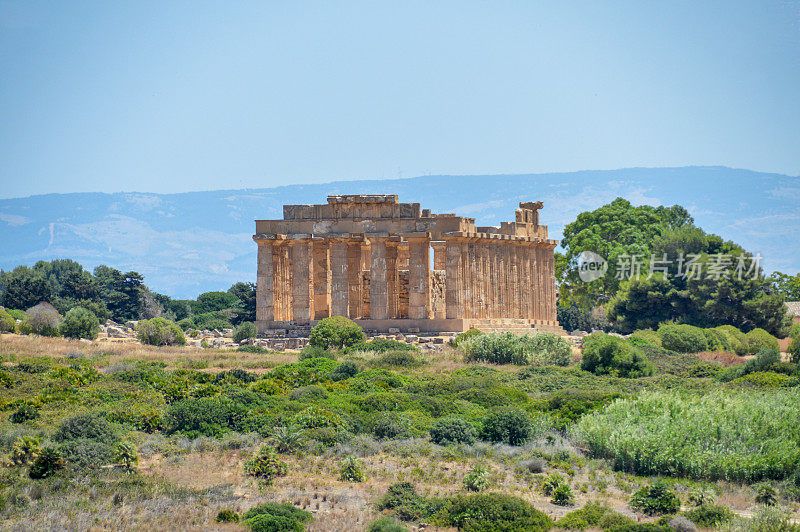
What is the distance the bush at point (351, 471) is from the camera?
19.8 meters

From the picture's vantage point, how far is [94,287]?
78.1m

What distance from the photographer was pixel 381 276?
46562 mm

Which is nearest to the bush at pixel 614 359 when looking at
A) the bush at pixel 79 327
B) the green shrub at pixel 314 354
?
the green shrub at pixel 314 354

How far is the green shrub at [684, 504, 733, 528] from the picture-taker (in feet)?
53.6

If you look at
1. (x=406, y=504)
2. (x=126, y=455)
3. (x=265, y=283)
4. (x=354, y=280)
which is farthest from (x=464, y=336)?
(x=406, y=504)

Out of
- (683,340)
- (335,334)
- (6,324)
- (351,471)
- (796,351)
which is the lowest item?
(351,471)

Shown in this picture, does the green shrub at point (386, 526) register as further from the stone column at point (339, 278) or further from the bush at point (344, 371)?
the stone column at point (339, 278)

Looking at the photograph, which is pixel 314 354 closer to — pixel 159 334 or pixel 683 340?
pixel 159 334

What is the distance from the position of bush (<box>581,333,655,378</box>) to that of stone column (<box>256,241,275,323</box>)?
1776cm

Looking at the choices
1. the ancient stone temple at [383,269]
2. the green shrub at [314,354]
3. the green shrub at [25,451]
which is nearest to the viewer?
the green shrub at [25,451]

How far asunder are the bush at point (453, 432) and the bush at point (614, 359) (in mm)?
12866

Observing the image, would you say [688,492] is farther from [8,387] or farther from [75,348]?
[75,348]

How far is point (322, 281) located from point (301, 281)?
2.07 m

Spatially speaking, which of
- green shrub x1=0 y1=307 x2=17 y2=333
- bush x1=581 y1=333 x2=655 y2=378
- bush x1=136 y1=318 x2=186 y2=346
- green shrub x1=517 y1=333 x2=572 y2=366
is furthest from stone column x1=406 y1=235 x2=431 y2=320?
green shrub x1=0 y1=307 x2=17 y2=333
